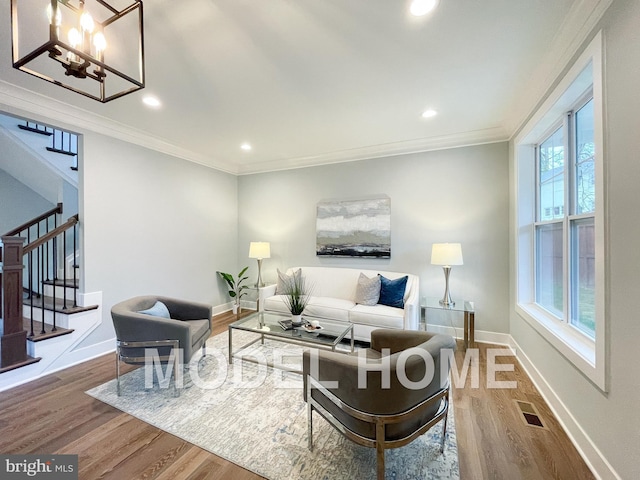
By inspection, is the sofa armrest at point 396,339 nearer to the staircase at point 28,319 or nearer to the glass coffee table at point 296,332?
the glass coffee table at point 296,332

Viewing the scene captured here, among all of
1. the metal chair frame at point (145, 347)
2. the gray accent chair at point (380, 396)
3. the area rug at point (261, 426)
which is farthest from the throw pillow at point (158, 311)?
the gray accent chair at point (380, 396)

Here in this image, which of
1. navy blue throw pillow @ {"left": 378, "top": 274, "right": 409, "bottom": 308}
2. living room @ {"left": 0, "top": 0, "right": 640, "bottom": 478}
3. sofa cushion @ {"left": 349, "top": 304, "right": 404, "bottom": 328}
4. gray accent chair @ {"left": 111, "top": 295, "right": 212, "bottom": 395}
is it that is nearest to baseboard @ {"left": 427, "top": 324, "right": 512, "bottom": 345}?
living room @ {"left": 0, "top": 0, "right": 640, "bottom": 478}

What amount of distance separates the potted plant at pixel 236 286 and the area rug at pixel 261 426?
1.91m

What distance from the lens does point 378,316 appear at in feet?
10.4

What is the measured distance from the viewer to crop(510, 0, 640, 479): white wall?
4.18ft

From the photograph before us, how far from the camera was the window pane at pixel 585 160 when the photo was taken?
194cm

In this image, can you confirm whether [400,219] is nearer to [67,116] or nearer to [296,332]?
[296,332]

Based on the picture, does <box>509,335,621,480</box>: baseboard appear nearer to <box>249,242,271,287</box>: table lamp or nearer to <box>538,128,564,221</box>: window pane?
<box>538,128,564,221</box>: window pane

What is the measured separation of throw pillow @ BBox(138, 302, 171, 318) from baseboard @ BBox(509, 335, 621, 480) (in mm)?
3387

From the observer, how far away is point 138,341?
2.31 meters

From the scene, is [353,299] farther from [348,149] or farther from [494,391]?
[348,149]

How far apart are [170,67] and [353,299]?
10.7 ft

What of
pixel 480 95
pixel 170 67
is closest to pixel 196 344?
pixel 170 67

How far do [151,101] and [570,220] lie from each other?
394cm
